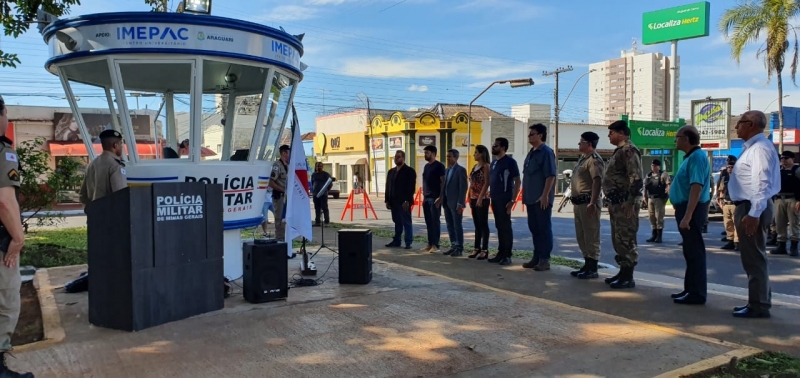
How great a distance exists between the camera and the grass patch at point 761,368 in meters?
4.11

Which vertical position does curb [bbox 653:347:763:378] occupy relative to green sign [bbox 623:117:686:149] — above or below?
below

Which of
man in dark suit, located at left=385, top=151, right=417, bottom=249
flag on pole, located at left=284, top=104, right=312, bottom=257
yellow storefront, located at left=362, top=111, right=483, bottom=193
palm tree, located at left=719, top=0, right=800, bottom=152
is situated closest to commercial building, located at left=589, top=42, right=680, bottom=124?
yellow storefront, located at left=362, top=111, right=483, bottom=193

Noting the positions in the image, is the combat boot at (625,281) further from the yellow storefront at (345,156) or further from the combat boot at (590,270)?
the yellow storefront at (345,156)

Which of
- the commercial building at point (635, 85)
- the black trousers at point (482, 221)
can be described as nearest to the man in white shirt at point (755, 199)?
the black trousers at point (482, 221)

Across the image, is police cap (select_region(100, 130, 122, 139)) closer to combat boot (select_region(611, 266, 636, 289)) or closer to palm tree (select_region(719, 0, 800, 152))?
combat boot (select_region(611, 266, 636, 289))

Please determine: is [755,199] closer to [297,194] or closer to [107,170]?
[297,194]

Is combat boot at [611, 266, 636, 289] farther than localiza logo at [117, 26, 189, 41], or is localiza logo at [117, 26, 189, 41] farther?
combat boot at [611, 266, 636, 289]

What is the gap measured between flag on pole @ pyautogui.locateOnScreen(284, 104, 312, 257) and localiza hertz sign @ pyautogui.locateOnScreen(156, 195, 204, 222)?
1.34m

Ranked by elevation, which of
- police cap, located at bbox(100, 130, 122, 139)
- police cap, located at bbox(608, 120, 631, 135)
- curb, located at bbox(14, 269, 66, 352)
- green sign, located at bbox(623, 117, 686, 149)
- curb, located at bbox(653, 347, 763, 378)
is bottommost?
curb, located at bbox(653, 347, 763, 378)

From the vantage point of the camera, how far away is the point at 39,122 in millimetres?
32438

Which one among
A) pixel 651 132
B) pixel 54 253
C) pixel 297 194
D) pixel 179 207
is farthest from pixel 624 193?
pixel 651 132

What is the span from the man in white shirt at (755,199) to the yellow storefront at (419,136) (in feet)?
109

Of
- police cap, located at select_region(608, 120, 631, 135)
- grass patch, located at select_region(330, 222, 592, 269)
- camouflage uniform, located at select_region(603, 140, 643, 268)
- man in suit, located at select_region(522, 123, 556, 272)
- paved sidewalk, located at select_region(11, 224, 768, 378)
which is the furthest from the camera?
grass patch, located at select_region(330, 222, 592, 269)

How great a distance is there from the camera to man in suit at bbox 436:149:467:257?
9.80 meters
